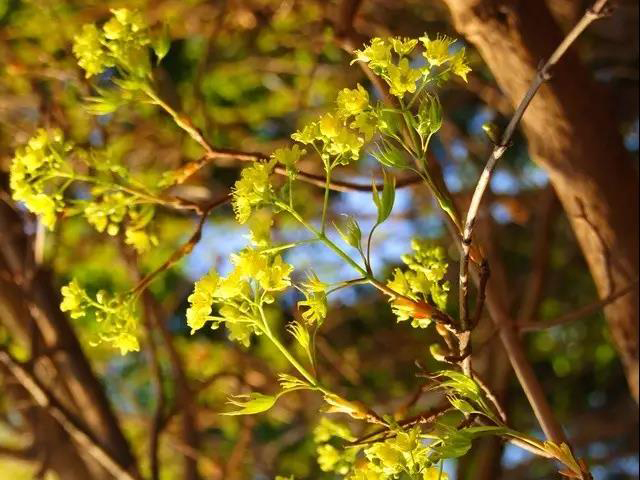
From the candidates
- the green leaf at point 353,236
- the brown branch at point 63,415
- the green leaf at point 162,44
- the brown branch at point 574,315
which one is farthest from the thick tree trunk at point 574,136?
the brown branch at point 63,415

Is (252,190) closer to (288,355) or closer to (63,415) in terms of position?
(288,355)

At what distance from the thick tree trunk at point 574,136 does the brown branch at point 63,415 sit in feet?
2.37

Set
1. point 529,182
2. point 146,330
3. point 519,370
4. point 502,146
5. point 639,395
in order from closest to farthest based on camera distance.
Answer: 1. point 502,146
2. point 519,370
3. point 639,395
4. point 146,330
5. point 529,182

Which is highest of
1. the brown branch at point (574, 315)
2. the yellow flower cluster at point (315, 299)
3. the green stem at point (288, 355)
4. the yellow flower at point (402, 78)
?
the yellow flower at point (402, 78)

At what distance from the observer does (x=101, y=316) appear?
718mm

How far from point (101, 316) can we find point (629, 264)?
637mm

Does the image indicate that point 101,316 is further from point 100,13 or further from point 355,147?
point 100,13

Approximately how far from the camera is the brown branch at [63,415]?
122 centimetres

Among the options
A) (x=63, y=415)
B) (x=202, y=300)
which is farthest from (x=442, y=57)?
(x=63, y=415)

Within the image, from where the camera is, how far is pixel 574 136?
38.9 inches

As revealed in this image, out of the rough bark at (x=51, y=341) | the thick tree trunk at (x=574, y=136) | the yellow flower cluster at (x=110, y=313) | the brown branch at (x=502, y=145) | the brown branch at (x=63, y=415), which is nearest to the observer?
the brown branch at (x=502, y=145)

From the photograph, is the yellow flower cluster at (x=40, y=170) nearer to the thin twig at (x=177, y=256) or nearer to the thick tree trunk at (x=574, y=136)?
the thin twig at (x=177, y=256)

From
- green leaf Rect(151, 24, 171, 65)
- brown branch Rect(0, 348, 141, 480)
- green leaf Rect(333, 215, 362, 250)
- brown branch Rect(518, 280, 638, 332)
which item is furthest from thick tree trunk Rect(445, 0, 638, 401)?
brown branch Rect(0, 348, 141, 480)

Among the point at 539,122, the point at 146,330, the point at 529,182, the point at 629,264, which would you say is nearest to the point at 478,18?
the point at 539,122
